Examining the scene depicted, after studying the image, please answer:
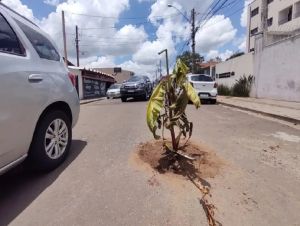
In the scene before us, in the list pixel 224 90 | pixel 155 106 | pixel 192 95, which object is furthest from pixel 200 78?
pixel 155 106

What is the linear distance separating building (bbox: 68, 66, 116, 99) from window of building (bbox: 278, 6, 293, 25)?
24.9 metres

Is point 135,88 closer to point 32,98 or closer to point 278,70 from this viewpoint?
point 278,70

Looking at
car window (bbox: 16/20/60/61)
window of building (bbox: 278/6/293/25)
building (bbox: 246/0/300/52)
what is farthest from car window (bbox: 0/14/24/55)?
window of building (bbox: 278/6/293/25)

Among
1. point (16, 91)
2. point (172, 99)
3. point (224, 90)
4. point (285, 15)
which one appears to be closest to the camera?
point (16, 91)

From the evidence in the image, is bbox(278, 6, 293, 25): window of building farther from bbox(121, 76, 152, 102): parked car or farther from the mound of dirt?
the mound of dirt

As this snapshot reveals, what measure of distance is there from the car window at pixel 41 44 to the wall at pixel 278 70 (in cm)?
1373

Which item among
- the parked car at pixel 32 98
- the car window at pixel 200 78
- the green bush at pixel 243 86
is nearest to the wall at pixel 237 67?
the green bush at pixel 243 86

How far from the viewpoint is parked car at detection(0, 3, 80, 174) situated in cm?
322

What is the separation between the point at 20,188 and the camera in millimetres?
3619

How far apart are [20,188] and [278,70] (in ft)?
54.8

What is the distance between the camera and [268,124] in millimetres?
8742

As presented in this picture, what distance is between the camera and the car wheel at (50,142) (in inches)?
151

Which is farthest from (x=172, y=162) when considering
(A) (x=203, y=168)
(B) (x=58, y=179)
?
(B) (x=58, y=179)

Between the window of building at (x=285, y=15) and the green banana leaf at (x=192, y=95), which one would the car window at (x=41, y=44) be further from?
the window of building at (x=285, y=15)
